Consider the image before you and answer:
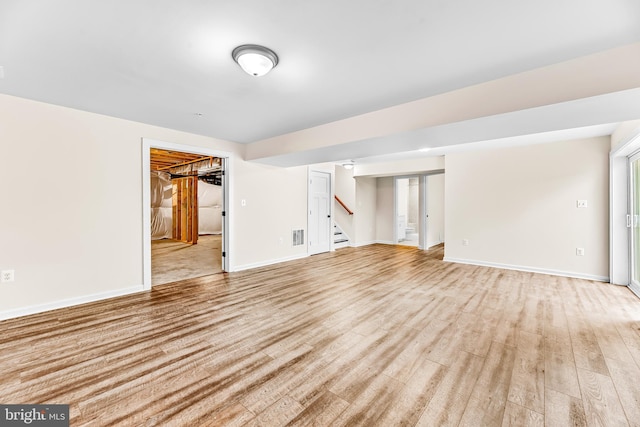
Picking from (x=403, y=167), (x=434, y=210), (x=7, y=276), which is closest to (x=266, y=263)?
(x=7, y=276)

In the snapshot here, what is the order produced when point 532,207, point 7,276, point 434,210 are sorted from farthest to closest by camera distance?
point 434,210, point 532,207, point 7,276

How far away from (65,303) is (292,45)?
12.3 feet

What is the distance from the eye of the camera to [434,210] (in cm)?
806

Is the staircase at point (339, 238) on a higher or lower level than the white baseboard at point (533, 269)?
higher

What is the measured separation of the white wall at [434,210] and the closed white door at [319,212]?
2.85 m

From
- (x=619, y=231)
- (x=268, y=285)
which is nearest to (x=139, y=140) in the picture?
(x=268, y=285)

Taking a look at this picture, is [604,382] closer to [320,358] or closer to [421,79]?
[320,358]

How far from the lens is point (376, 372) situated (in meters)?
1.93

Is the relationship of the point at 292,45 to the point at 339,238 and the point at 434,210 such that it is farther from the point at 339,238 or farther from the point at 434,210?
the point at 434,210

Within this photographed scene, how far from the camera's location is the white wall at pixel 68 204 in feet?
9.49
